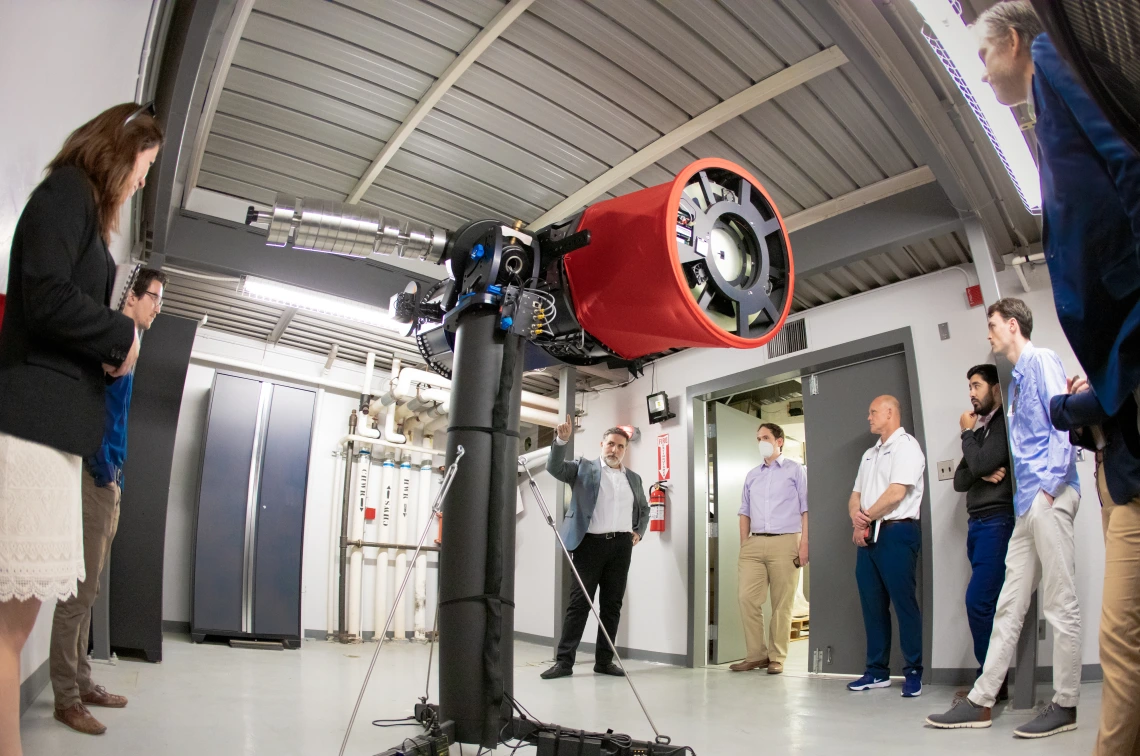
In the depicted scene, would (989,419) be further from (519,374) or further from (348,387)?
(348,387)

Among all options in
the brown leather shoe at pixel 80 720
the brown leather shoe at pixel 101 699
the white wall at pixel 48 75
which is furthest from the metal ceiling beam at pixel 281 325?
the brown leather shoe at pixel 80 720

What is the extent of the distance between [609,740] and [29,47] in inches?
92.8

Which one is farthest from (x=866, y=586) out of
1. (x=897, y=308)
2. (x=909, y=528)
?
(x=897, y=308)

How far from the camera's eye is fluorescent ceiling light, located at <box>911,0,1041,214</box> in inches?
90.8

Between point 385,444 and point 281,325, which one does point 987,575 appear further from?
point 281,325

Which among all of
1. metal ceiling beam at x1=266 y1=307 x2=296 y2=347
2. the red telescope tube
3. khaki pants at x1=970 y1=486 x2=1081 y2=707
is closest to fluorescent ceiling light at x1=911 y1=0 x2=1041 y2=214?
the red telescope tube

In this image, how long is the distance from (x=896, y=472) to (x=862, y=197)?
5.67 ft

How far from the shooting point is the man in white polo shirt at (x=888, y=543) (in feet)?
12.5

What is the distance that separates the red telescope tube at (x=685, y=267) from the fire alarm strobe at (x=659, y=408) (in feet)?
12.4

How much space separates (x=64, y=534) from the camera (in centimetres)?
126

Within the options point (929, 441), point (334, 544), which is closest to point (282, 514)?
point (334, 544)

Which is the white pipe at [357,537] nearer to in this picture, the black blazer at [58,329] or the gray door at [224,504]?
the gray door at [224,504]

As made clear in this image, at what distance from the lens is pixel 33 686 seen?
261 centimetres

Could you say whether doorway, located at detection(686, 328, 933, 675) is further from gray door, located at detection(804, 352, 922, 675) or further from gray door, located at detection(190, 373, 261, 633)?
gray door, located at detection(190, 373, 261, 633)
